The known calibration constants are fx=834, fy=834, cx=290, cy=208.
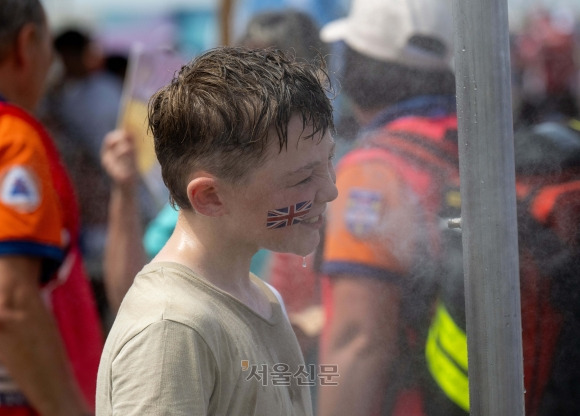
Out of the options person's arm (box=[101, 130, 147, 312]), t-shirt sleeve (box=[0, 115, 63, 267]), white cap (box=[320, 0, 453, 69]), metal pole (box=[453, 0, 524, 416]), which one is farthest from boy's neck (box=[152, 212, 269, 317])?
person's arm (box=[101, 130, 147, 312])

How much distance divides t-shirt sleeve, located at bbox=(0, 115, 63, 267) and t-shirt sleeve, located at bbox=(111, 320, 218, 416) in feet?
2.76

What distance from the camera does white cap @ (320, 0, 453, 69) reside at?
154cm

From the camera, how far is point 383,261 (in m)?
1.41

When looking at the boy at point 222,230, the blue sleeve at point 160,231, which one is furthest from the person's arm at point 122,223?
the boy at point 222,230

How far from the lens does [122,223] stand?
7.07 ft

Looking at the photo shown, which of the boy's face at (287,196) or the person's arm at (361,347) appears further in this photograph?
the person's arm at (361,347)

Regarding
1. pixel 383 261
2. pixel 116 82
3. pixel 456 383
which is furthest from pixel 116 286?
pixel 116 82

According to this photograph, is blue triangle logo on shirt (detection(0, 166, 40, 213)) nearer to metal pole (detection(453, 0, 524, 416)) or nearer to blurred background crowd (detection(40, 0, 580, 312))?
blurred background crowd (detection(40, 0, 580, 312))

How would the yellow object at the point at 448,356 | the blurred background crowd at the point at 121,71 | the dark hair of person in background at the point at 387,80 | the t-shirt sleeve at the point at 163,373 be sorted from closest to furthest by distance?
the t-shirt sleeve at the point at 163,373 → the yellow object at the point at 448,356 → the dark hair of person in background at the point at 387,80 → the blurred background crowd at the point at 121,71

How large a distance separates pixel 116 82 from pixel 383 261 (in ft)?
11.6

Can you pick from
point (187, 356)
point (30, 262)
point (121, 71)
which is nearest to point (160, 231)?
point (30, 262)

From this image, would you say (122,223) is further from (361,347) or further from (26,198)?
(361,347)

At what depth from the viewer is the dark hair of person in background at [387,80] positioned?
1.49 m

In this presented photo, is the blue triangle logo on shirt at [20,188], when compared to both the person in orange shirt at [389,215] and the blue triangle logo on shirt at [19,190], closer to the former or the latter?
the blue triangle logo on shirt at [19,190]
